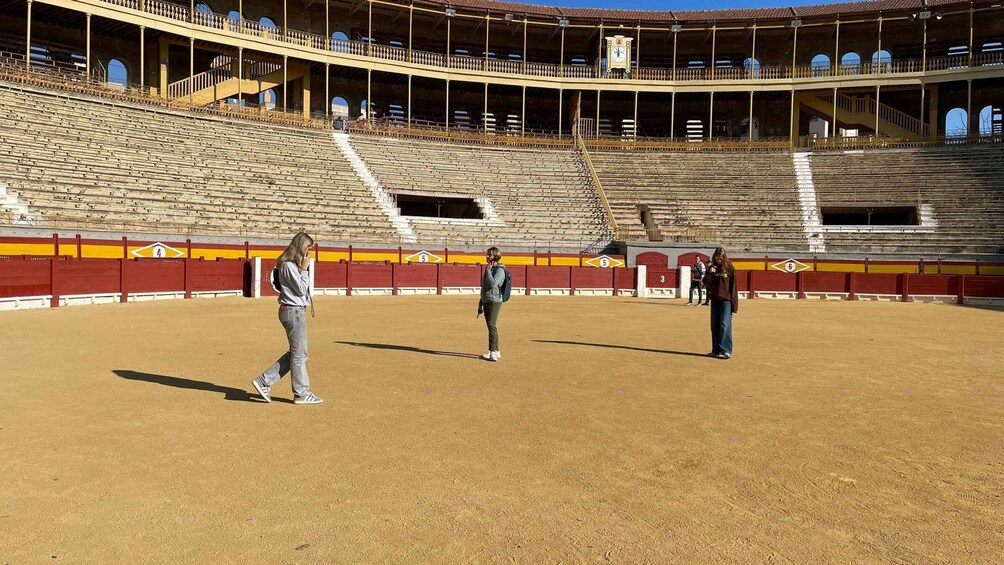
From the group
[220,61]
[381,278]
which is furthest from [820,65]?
[220,61]

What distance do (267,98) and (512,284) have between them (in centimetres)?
1917

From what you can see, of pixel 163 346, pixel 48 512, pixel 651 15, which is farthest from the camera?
pixel 651 15

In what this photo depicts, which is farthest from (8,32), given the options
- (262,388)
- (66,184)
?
(262,388)

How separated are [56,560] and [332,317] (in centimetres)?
1142

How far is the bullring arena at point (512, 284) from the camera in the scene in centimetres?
354

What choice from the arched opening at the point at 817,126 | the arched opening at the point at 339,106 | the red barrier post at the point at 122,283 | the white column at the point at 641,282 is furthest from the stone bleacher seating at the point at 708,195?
the red barrier post at the point at 122,283

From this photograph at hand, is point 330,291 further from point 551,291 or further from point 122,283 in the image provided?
point 551,291

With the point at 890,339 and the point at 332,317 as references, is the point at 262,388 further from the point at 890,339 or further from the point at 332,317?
the point at 890,339

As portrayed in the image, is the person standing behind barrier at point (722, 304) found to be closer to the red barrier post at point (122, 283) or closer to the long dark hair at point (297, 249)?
the long dark hair at point (297, 249)

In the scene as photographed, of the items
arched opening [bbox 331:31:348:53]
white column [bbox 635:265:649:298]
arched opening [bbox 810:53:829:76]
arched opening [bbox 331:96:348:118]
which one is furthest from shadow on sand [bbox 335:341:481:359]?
arched opening [bbox 810:53:829:76]

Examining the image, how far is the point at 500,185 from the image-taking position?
3105 centimetres

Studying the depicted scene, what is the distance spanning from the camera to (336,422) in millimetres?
5273

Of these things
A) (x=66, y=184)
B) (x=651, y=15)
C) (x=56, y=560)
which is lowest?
(x=56, y=560)

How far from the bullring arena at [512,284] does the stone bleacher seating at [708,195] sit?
0.18 m
